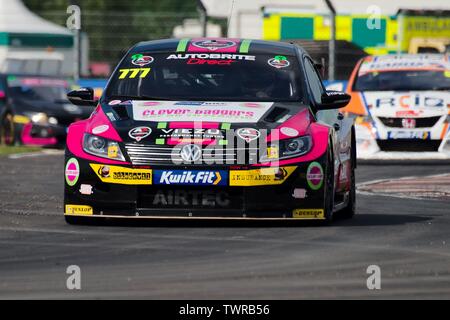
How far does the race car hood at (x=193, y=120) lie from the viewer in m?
10.1

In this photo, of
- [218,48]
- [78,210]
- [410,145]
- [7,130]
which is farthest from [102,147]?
[7,130]

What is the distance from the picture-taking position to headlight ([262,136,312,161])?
10.1 meters

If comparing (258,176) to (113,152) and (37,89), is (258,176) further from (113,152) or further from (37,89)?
(37,89)

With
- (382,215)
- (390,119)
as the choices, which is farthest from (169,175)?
(390,119)

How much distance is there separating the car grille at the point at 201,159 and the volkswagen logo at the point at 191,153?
2 centimetres

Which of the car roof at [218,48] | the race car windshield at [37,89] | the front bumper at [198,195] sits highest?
the car roof at [218,48]

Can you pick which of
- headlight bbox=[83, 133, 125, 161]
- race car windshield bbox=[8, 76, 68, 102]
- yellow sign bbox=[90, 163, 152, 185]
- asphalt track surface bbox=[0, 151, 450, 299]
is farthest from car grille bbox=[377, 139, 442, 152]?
yellow sign bbox=[90, 163, 152, 185]

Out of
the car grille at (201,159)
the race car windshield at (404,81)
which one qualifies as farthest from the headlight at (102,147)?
the race car windshield at (404,81)

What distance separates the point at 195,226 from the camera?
10.4m

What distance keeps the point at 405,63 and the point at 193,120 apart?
35.8 feet

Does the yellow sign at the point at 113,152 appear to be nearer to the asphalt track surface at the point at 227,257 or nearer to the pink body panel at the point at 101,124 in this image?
the pink body panel at the point at 101,124

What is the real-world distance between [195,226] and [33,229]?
1109 mm

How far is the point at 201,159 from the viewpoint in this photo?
10.0 m

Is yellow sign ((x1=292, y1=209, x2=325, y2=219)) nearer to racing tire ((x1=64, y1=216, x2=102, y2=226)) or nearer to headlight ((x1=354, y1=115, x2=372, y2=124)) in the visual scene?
racing tire ((x1=64, y1=216, x2=102, y2=226))
